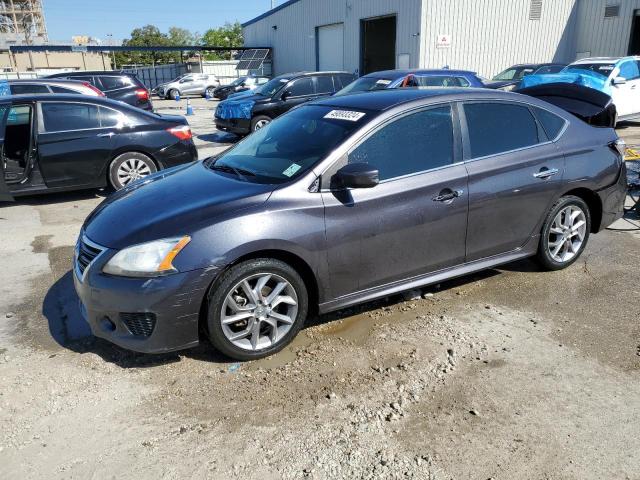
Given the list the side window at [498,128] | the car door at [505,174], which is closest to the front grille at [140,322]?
the car door at [505,174]

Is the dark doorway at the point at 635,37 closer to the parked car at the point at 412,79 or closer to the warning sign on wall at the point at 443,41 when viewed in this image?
the warning sign on wall at the point at 443,41

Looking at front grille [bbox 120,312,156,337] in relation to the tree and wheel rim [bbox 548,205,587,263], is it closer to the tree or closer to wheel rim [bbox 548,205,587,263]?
wheel rim [bbox 548,205,587,263]

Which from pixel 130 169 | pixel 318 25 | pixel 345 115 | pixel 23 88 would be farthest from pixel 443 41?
pixel 345 115

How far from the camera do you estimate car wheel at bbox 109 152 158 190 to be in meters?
7.44

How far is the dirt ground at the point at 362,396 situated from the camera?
2.56m

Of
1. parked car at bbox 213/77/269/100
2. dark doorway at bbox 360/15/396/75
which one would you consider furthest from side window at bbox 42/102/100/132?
parked car at bbox 213/77/269/100

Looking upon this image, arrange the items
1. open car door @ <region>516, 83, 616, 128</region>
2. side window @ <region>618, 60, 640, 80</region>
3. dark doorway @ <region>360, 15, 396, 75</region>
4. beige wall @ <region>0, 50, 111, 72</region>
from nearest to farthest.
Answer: open car door @ <region>516, 83, 616, 128</region>
side window @ <region>618, 60, 640, 80</region>
dark doorway @ <region>360, 15, 396, 75</region>
beige wall @ <region>0, 50, 111, 72</region>

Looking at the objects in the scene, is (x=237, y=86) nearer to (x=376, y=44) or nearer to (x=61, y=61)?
(x=376, y=44)

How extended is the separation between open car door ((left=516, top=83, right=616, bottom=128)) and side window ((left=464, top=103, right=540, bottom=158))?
163cm

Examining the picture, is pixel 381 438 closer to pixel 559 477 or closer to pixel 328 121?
pixel 559 477

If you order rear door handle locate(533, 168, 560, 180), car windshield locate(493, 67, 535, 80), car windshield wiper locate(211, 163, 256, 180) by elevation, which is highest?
car windshield locate(493, 67, 535, 80)

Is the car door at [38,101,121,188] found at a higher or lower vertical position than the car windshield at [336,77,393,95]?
lower

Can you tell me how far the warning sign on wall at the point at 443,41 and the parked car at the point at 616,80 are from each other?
29.7 feet

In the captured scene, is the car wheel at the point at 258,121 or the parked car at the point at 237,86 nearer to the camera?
the car wheel at the point at 258,121
